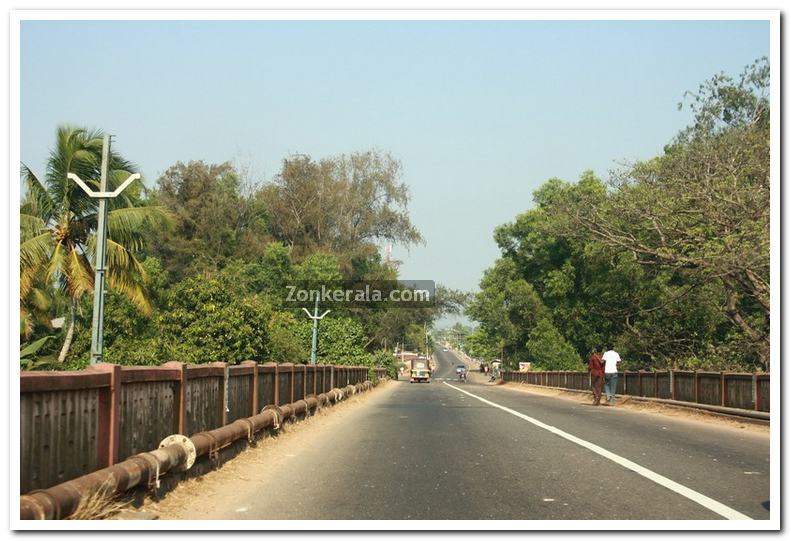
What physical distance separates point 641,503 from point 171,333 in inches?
1059

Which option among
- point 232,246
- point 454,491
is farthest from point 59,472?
point 232,246

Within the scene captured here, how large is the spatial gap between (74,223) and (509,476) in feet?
86.5

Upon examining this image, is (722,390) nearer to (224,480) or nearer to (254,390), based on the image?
(254,390)

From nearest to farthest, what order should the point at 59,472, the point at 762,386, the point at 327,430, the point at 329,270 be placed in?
the point at 59,472 → the point at 327,430 → the point at 762,386 → the point at 329,270

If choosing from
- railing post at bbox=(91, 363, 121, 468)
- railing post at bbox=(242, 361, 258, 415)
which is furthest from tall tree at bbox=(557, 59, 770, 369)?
railing post at bbox=(91, 363, 121, 468)

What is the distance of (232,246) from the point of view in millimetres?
77250

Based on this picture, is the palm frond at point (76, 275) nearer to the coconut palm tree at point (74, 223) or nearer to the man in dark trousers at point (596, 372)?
the coconut palm tree at point (74, 223)

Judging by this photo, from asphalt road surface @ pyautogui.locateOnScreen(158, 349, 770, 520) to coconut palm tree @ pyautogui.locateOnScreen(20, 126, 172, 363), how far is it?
17.2 meters

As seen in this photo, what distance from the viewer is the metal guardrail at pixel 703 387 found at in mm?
20703

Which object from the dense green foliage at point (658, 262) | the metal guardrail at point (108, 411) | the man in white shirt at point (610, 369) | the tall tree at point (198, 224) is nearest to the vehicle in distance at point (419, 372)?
the dense green foliage at point (658, 262)

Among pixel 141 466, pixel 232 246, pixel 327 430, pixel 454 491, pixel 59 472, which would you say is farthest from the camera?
pixel 232 246

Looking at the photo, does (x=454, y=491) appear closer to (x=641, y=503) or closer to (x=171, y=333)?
(x=641, y=503)

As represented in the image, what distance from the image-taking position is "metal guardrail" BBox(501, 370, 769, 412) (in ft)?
67.9

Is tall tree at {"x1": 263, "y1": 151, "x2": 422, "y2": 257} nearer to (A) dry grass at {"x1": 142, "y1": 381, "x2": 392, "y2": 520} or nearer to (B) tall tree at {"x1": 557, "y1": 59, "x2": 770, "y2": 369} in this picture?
(B) tall tree at {"x1": 557, "y1": 59, "x2": 770, "y2": 369}
